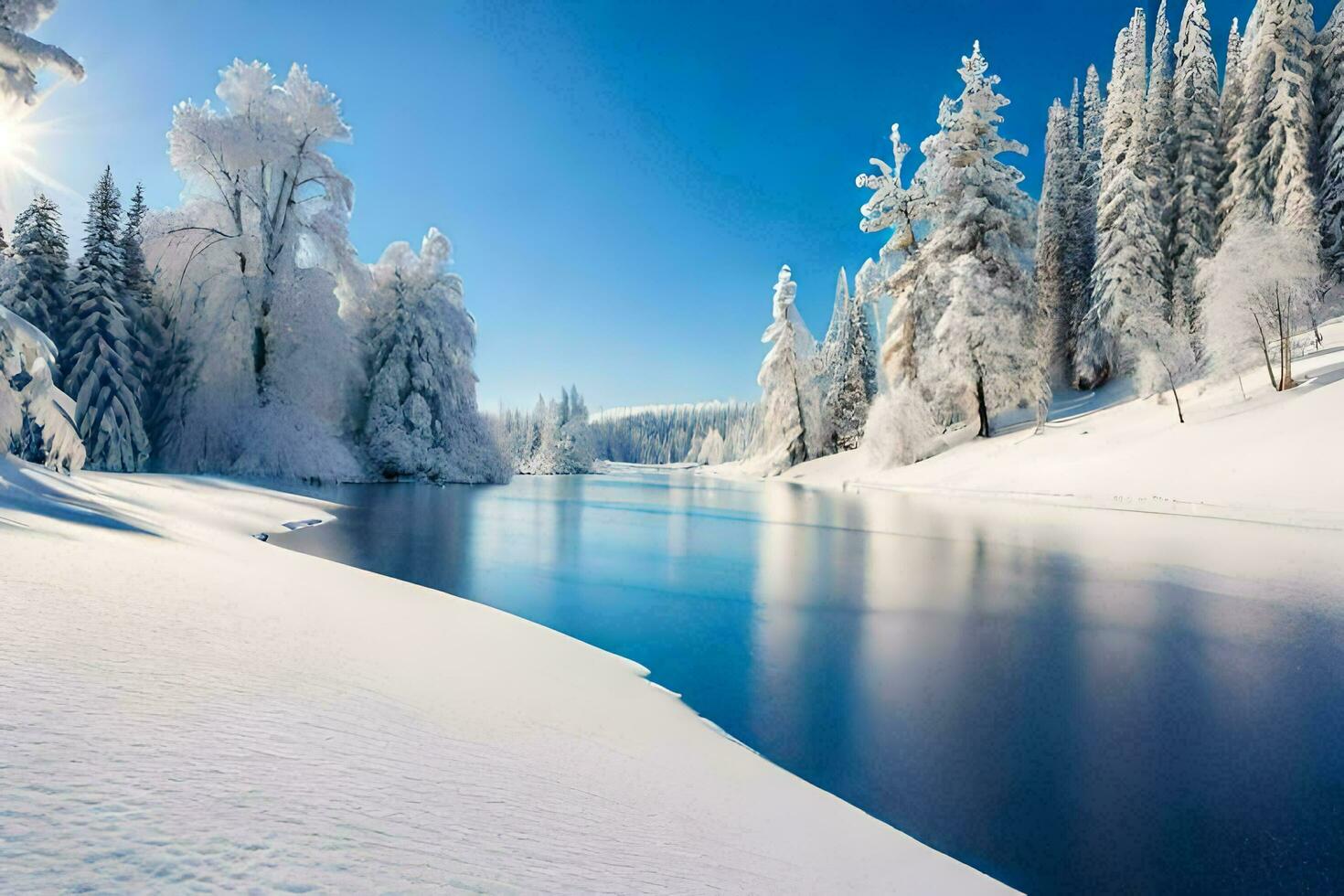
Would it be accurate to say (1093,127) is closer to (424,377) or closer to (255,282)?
(424,377)

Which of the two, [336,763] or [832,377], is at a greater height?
[832,377]

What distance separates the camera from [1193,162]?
107ft

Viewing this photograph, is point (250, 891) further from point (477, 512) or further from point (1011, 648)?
point (477, 512)


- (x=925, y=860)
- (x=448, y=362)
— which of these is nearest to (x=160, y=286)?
(x=448, y=362)

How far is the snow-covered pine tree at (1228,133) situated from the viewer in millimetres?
31656

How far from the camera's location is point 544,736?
2.94 meters

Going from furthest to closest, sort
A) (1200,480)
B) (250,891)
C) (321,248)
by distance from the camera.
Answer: (321,248) → (1200,480) → (250,891)

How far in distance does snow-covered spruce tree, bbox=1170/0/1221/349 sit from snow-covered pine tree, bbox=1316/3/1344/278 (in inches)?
152

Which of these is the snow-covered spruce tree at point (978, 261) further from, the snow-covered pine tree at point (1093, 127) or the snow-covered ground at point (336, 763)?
the snow-covered ground at point (336, 763)

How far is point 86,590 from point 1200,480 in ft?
72.1

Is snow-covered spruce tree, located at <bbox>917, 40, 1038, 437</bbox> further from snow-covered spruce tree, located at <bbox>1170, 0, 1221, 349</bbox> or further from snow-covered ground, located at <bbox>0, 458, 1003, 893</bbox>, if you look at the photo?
snow-covered ground, located at <bbox>0, 458, 1003, 893</bbox>

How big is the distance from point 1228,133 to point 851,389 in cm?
A: 2371

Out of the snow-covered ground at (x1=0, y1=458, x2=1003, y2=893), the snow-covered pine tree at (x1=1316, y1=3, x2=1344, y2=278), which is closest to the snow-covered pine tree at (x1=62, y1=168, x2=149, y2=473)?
the snow-covered ground at (x1=0, y1=458, x2=1003, y2=893)

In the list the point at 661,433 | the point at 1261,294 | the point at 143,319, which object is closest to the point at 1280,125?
the point at 1261,294
